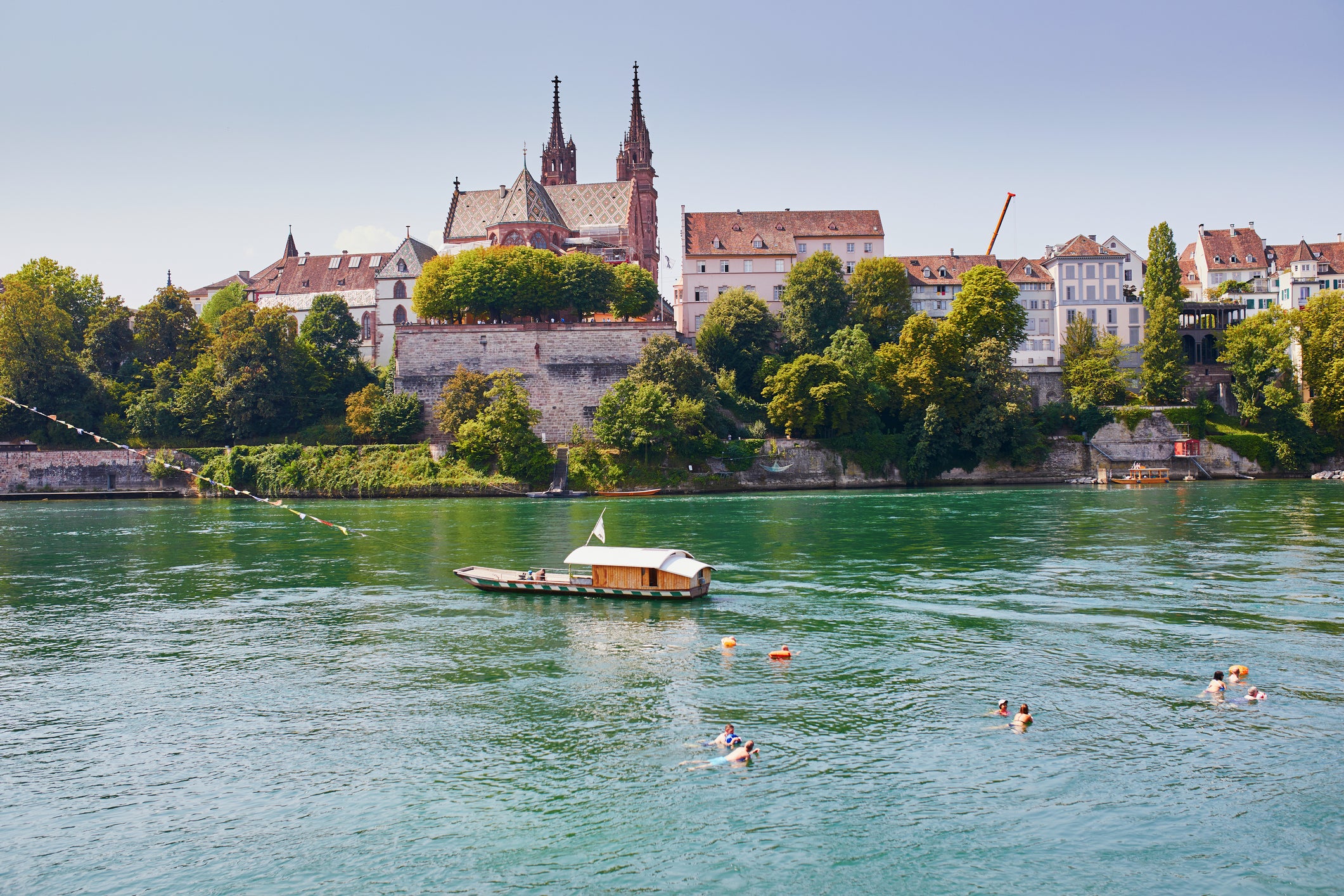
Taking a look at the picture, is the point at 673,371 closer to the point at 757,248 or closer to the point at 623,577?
the point at 757,248

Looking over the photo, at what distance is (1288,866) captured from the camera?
48.2 feet

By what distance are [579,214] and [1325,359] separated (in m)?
63.4

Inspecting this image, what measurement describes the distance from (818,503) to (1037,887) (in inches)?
1850

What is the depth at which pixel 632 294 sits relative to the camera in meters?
85.4

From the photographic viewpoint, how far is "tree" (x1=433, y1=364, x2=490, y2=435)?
7506 cm

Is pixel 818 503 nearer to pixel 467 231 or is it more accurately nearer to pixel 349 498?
pixel 349 498

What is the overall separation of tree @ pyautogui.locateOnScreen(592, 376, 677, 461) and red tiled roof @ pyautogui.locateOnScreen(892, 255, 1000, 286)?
120 feet

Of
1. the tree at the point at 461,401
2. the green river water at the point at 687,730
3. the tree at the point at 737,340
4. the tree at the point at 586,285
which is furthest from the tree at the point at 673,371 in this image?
the green river water at the point at 687,730

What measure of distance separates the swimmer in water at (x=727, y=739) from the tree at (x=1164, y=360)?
238 feet

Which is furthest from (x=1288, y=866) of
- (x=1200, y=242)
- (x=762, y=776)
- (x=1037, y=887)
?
(x=1200, y=242)

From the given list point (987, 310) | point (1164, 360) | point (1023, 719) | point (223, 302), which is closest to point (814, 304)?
point (987, 310)

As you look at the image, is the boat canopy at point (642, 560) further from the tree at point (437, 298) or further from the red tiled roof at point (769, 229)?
the red tiled roof at point (769, 229)

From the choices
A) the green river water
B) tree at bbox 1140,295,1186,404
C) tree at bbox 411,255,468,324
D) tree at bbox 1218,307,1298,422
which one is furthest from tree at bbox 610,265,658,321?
the green river water

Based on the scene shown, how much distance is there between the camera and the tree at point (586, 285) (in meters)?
83.9
